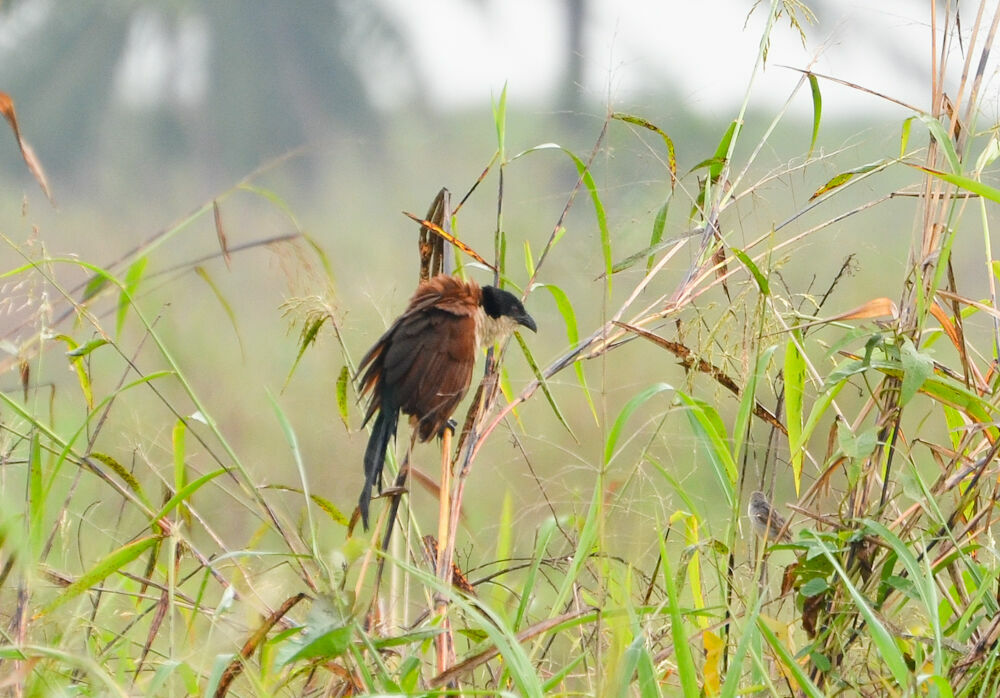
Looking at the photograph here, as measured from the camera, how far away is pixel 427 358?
5.06 ft

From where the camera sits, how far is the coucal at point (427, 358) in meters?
1.50

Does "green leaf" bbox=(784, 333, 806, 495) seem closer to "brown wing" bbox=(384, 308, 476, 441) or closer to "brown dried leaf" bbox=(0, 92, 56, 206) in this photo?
"brown wing" bbox=(384, 308, 476, 441)

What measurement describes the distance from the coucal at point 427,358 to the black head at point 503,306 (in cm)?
6

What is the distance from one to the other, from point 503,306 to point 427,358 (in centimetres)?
24

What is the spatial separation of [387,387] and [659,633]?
0.60 meters

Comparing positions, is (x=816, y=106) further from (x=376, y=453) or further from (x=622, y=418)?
(x=376, y=453)

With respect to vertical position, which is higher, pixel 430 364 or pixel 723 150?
pixel 723 150

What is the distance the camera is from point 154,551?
118 centimetres

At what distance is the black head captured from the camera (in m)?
1.72

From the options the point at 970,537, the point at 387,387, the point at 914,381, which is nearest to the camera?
the point at 914,381

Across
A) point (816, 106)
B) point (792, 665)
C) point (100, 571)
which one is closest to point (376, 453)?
point (100, 571)

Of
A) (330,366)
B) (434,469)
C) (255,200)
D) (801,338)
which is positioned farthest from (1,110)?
(434,469)

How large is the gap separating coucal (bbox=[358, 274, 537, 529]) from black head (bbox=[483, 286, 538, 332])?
6 centimetres

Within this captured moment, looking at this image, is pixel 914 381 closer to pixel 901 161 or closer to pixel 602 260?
pixel 901 161
